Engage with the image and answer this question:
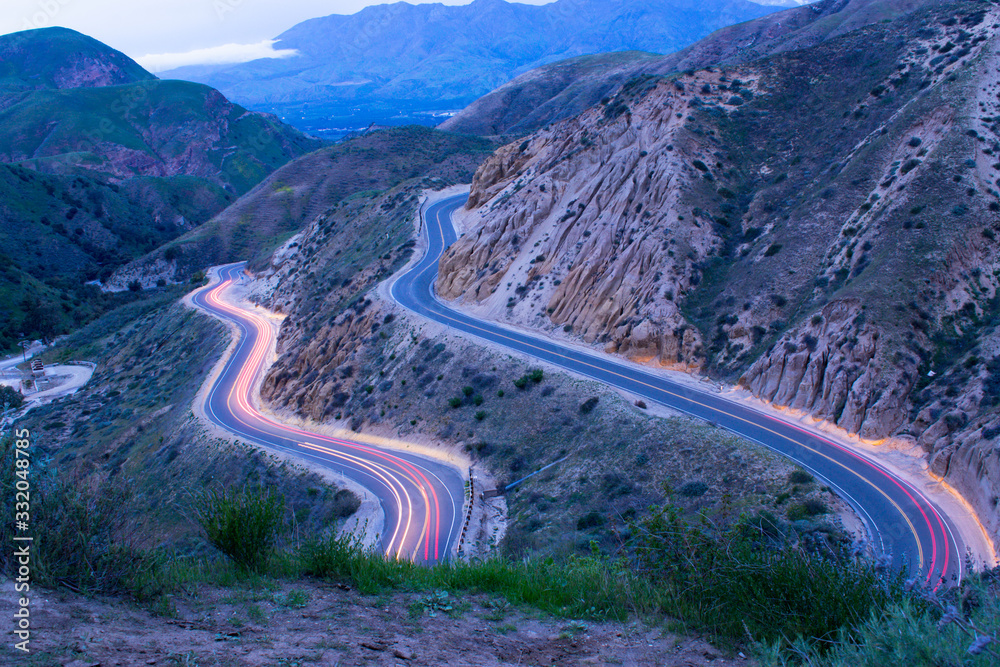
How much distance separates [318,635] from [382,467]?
27.7m

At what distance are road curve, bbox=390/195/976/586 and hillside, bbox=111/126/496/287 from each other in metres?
65.0

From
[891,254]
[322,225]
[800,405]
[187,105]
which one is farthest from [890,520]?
[187,105]

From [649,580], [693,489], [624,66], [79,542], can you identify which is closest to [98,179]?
[624,66]

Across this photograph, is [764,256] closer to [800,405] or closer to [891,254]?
[891,254]

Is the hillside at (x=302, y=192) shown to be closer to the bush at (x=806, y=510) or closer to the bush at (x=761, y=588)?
the bush at (x=806, y=510)

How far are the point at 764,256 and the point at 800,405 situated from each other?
504 inches

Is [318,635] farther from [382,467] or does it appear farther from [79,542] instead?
[382,467]

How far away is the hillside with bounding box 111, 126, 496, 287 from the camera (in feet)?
351

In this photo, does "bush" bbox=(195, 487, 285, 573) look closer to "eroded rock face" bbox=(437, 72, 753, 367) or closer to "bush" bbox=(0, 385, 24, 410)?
"eroded rock face" bbox=(437, 72, 753, 367)

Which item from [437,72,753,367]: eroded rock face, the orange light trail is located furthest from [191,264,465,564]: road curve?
[437,72,753,367]: eroded rock face

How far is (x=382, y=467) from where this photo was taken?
35250mm

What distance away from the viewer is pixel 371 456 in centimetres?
3716

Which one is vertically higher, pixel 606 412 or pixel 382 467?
pixel 606 412

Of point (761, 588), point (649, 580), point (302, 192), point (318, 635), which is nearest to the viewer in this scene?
point (318, 635)
